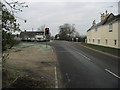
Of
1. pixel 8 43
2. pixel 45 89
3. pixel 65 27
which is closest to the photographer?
pixel 45 89

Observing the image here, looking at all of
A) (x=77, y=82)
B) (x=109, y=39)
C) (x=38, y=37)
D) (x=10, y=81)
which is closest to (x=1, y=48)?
(x=10, y=81)

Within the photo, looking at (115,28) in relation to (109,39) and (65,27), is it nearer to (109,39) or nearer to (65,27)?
(109,39)

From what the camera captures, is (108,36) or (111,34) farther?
(108,36)

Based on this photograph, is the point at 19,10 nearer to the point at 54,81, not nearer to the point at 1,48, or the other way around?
the point at 1,48

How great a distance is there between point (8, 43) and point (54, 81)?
3.08 meters

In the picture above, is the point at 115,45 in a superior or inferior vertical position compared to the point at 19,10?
inferior

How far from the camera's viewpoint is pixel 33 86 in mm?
8938

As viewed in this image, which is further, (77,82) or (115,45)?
(115,45)

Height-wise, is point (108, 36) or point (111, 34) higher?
point (111, 34)

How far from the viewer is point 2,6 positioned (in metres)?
9.30

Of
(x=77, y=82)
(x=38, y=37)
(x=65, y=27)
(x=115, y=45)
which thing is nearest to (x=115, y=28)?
(x=115, y=45)

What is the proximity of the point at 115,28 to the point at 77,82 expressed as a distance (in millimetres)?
26071

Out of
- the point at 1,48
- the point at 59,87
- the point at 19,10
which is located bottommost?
the point at 59,87

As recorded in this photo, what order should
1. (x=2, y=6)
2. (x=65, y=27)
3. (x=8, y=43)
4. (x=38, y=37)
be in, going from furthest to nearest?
(x=65, y=27)
(x=38, y=37)
(x=8, y=43)
(x=2, y=6)
